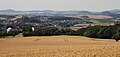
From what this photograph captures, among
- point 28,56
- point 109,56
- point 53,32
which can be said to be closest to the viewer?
point 109,56

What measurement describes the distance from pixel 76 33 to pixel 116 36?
728 inches

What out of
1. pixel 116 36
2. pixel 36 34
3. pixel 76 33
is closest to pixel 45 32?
pixel 36 34

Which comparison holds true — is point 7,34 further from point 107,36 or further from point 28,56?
point 28,56

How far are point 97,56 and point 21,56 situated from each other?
6.67 meters

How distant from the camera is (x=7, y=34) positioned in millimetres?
82875

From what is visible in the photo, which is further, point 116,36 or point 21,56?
point 116,36

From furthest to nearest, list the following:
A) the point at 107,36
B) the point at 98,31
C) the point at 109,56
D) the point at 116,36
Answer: the point at 98,31 → the point at 107,36 → the point at 116,36 → the point at 109,56

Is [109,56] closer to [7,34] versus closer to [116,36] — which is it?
[116,36]

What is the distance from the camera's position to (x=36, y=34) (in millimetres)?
80000

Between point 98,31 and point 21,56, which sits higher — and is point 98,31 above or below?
below

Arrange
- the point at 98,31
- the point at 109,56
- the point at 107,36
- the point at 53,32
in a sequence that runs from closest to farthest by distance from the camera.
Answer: the point at 109,56 → the point at 107,36 → the point at 98,31 → the point at 53,32

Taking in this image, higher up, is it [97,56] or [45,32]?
[97,56]

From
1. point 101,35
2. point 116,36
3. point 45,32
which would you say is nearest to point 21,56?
point 116,36

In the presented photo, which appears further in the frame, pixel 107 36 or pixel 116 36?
pixel 107 36
